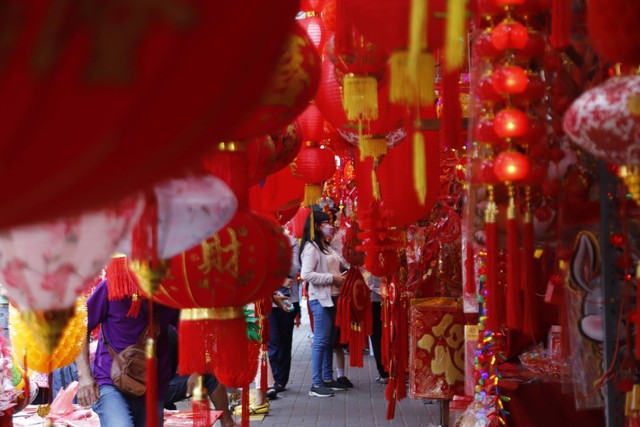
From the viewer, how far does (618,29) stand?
1.72 metres

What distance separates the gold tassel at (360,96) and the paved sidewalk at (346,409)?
496 cm

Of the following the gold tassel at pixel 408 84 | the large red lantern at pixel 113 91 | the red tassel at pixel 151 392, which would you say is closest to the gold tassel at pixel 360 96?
the red tassel at pixel 151 392

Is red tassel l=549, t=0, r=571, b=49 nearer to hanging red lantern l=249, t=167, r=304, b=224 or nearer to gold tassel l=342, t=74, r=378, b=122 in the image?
gold tassel l=342, t=74, r=378, b=122

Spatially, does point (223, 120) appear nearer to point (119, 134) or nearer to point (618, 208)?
point (119, 134)

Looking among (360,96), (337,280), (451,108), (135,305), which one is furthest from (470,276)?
(337,280)

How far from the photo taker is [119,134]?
0.90 metres

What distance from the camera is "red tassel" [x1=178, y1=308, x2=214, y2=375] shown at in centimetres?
258

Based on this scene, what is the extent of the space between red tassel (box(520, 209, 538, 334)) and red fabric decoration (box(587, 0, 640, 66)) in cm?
128

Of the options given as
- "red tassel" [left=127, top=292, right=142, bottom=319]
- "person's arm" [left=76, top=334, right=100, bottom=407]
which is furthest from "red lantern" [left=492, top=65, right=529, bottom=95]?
"person's arm" [left=76, top=334, right=100, bottom=407]

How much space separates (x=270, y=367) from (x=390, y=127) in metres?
5.53

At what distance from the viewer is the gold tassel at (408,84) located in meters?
1.36

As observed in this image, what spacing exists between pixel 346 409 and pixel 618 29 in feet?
22.2

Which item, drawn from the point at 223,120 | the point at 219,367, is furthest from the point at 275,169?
the point at 223,120

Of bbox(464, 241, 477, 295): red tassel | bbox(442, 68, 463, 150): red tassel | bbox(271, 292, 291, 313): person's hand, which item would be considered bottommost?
bbox(271, 292, 291, 313): person's hand
